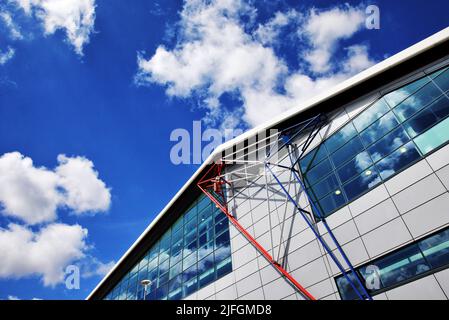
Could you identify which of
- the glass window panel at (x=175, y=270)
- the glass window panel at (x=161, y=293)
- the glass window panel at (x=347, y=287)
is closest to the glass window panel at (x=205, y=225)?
the glass window panel at (x=175, y=270)

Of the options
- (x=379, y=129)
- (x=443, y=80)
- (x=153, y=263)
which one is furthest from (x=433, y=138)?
(x=153, y=263)

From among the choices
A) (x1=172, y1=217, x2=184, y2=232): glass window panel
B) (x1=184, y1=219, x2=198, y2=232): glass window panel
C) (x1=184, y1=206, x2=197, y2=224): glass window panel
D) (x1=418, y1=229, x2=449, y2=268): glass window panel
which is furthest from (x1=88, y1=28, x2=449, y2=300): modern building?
(x1=172, y1=217, x2=184, y2=232): glass window panel

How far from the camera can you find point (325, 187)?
643 inches

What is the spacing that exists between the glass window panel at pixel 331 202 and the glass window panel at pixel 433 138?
14.0 feet

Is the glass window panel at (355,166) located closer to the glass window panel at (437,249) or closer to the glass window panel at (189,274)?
the glass window panel at (437,249)

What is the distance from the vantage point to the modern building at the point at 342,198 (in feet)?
38.7

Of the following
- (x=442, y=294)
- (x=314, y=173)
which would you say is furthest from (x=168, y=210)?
(x=442, y=294)

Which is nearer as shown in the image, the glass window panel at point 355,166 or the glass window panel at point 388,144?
the glass window panel at point 388,144

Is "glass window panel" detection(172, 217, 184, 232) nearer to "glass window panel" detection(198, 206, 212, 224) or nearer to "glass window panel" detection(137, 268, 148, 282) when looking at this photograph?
"glass window panel" detection(198, 206, 212, 224)

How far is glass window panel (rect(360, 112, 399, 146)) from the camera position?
47.4 ft

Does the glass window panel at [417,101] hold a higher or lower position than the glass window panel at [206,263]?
higher
